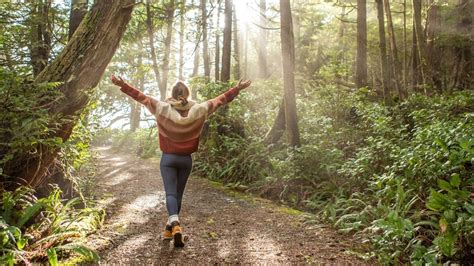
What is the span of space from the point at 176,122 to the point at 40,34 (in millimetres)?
4567

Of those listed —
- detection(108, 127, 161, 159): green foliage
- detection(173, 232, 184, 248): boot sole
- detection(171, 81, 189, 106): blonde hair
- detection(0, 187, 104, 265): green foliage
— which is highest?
detection(171, 81, 189, 106): blonde hair

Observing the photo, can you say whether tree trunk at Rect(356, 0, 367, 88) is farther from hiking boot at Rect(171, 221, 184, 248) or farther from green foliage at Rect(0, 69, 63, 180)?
green foliage at Rect(0, 69, 63, 180)

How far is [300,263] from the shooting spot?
4.07 meters

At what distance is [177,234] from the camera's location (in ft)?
14.4

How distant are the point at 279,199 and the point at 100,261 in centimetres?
450

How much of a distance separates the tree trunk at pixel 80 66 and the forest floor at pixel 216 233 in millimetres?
1292

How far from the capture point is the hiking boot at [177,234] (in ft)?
14.4

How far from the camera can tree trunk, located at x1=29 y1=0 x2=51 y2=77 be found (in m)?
6.88

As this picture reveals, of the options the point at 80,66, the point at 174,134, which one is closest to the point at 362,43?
the point at 174,134

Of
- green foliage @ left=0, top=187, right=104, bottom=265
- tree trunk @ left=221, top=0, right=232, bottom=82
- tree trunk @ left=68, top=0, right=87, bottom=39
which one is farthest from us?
tree trunk @ left=221, top=0, right=232, bottom=82

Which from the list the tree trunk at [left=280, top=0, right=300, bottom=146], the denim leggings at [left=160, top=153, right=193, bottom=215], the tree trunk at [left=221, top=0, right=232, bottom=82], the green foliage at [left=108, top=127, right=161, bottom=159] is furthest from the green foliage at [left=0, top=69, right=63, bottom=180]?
the green foliage at [left=108, top=127, right=161, bottom=159]

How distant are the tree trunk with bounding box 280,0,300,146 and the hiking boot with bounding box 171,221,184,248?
15.8 feet

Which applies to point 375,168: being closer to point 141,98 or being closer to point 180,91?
point 180,91

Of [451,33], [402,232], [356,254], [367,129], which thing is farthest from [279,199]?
[451,33]
